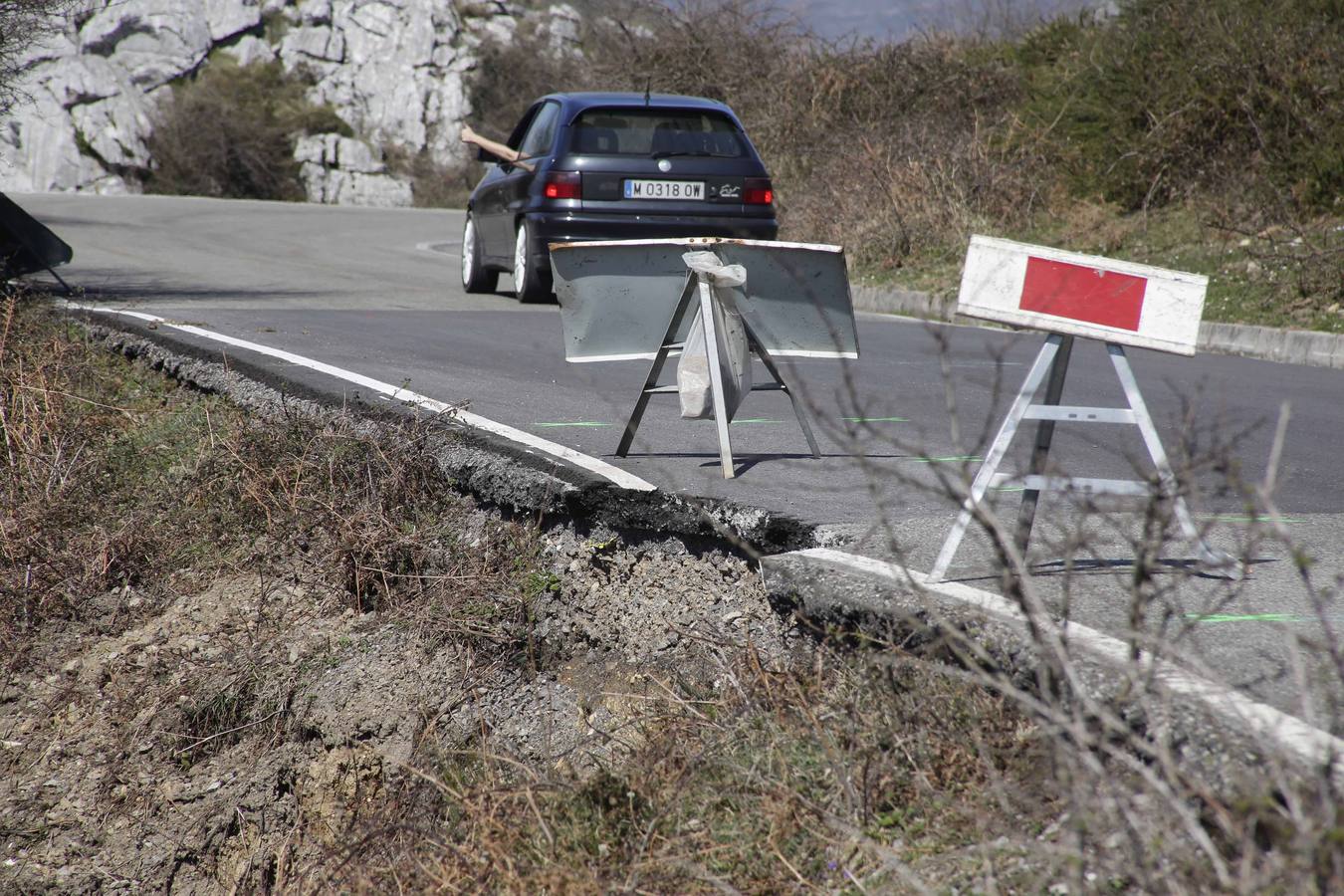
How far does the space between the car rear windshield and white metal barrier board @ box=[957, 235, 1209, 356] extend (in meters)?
8.17

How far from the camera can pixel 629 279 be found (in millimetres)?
5117

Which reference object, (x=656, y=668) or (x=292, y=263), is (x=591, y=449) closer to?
(x=656, y=668)

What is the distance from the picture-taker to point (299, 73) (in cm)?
4441

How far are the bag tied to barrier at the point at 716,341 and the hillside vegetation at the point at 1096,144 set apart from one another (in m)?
7.46

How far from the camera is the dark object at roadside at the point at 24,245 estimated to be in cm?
969

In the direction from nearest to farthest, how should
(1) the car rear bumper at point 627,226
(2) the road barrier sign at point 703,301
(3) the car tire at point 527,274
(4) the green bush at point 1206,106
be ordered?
(2) the road barrier sign at point 703,301
(1) the car rear bumper at point 627,226
(3) the car tire at point 527,274
(4) the green bush at point 1206,106

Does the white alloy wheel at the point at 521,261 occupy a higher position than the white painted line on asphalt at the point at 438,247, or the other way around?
the white alloy wheel at the point at 521,261

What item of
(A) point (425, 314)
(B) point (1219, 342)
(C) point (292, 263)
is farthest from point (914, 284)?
(C) point (292, 263)

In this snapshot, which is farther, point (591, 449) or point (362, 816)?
point (591, 449)

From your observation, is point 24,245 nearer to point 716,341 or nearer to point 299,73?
point 716,341

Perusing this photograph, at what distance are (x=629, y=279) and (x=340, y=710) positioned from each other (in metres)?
1.88

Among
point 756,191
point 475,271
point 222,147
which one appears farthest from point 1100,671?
point 222,147

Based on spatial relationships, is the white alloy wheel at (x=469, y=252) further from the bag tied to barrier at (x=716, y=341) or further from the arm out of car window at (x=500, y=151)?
the bag tied to barrier at (x=716, y=341)

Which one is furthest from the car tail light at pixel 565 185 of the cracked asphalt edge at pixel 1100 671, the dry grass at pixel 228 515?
the cracked asphalt edge at pixel 1100 671
